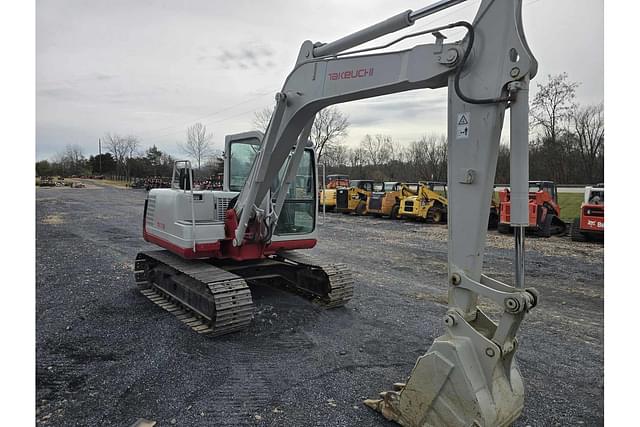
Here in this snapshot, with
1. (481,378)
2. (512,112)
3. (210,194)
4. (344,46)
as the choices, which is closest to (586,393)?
(481,378)

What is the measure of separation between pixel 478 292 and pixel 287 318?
2.94 m

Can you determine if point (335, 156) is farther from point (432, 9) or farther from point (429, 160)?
point (432, 9)

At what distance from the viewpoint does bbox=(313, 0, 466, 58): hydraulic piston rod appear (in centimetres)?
331

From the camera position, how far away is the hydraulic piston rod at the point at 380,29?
130 inches

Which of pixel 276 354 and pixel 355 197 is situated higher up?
pixel 355 197

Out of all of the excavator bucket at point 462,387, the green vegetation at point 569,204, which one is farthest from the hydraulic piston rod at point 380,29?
the green vegetation at point 569,204

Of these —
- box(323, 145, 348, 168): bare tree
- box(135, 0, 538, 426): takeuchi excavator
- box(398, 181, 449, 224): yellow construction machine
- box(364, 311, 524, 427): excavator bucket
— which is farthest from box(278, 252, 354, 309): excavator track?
box(323, 145, 348, 168): bare tree

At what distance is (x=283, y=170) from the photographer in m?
5.78

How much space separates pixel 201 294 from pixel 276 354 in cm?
126

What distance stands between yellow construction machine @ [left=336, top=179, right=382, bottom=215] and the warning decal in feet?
58.4

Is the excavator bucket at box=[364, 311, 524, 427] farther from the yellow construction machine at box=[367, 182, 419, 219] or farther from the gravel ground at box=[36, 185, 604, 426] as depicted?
the yellow construction machine at box=[367, 182, 419, 219]

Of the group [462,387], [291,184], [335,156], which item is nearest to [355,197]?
[291,184]

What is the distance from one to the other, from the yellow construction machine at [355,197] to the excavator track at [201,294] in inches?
603

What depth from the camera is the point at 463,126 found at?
3.22m
